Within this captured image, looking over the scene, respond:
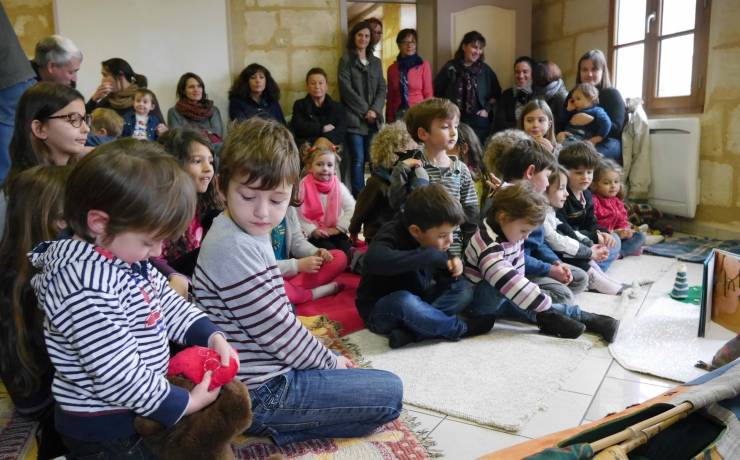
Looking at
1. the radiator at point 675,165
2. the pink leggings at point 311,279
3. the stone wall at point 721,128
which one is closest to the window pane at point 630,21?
the stone wall at point 721,128

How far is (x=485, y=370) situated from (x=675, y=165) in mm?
3161

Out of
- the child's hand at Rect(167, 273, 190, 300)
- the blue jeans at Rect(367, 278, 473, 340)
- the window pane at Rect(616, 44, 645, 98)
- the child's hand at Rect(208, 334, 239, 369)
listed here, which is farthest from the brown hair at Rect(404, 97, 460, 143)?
the window pane at Rect(616, 44, 645, 98)

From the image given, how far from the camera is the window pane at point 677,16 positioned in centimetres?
415

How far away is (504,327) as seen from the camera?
2367 mm

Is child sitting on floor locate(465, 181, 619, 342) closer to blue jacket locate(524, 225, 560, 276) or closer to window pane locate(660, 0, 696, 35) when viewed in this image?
blue jacket locate(524, 225, 560, 276)

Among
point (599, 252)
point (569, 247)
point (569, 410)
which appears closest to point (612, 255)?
point (599, 252)

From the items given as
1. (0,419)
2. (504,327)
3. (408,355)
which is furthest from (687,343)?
(0,419)

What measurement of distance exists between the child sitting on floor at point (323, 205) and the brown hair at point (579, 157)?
4.25ft

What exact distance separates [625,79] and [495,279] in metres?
3.45

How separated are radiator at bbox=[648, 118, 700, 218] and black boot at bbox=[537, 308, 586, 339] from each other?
258 cm

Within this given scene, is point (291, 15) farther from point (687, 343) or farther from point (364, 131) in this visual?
point (687, 343)

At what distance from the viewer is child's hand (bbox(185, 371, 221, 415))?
1.10 metres

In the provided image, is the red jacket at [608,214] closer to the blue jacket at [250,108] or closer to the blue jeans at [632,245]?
the blue jeans at [632,245]

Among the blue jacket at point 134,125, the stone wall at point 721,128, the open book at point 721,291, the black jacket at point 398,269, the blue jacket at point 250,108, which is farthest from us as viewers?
the blue jacket at point 250,108
